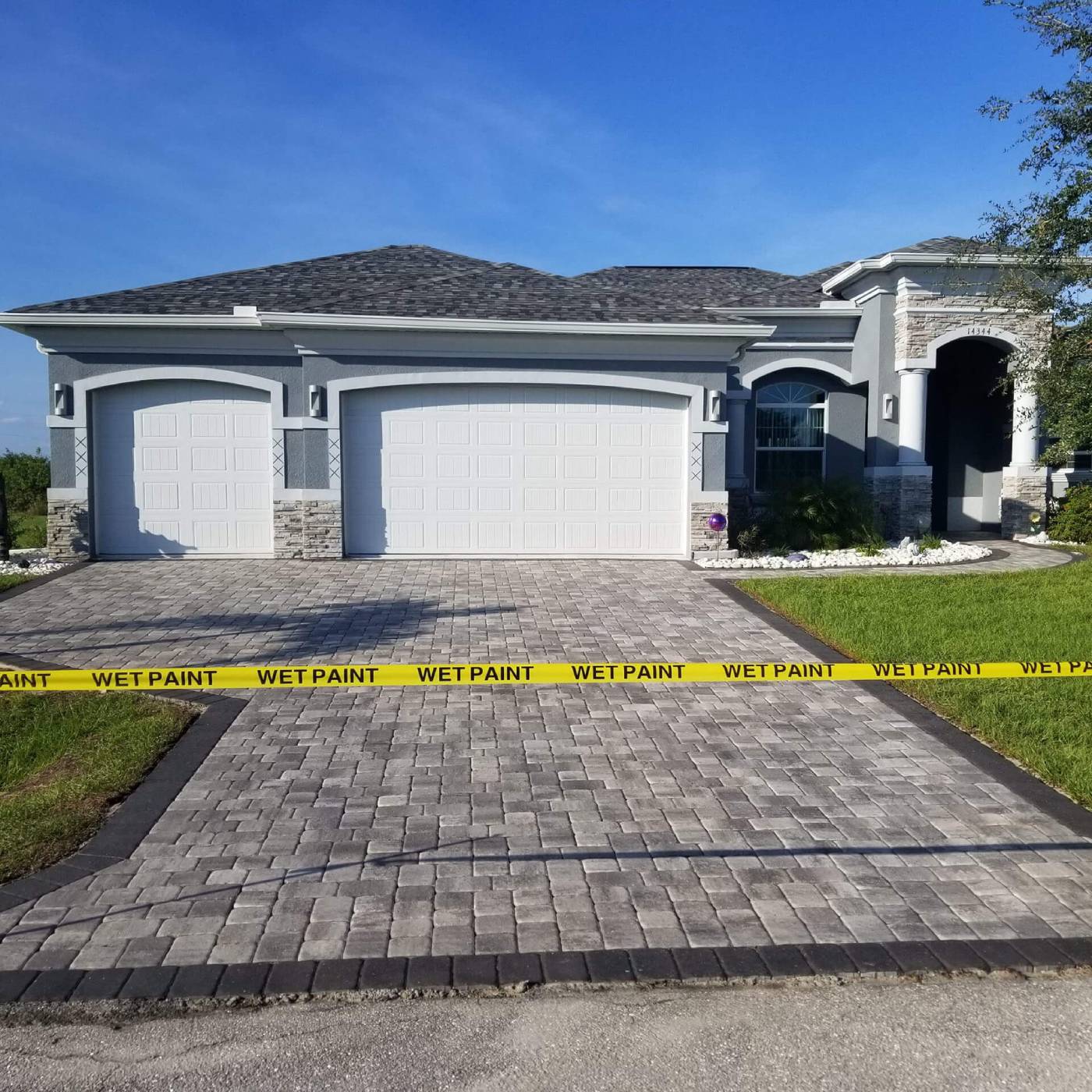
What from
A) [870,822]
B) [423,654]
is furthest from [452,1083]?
[423,654]

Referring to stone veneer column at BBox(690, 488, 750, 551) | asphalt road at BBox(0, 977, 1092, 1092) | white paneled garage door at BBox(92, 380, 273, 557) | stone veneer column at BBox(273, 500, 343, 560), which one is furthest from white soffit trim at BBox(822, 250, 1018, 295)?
asphalt road at BBox(0, 977, 1092, 1092)

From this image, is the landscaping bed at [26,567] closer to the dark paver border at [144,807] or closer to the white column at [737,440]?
the dark paver border at [144,807]

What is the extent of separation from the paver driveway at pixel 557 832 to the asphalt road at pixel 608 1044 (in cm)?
40

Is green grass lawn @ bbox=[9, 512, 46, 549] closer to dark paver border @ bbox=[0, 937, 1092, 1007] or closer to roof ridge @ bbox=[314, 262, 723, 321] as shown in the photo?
roof ridge @ bbox=[314, 262, 723, 321]

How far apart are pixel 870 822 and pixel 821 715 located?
6.95 feet

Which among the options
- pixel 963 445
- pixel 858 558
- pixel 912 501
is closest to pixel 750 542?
pixel 858 558

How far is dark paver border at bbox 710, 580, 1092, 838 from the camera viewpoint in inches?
217

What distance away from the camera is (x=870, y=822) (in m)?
5.41

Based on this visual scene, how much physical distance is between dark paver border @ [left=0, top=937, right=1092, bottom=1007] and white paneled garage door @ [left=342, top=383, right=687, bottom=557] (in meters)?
12.2

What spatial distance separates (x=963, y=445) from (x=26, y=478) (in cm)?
2196

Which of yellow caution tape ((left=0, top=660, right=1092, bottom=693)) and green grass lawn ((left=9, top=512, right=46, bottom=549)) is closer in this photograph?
yellow caution tape ((left=0, top=660, right=1092, bottom=693))

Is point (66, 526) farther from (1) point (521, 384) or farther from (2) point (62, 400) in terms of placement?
(1) point (521, 384)

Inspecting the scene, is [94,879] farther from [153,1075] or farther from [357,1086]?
[357,1086]

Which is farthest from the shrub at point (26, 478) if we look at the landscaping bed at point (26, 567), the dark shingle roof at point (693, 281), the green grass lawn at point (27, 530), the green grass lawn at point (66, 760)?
the green grass lawn at point (66, 760)
